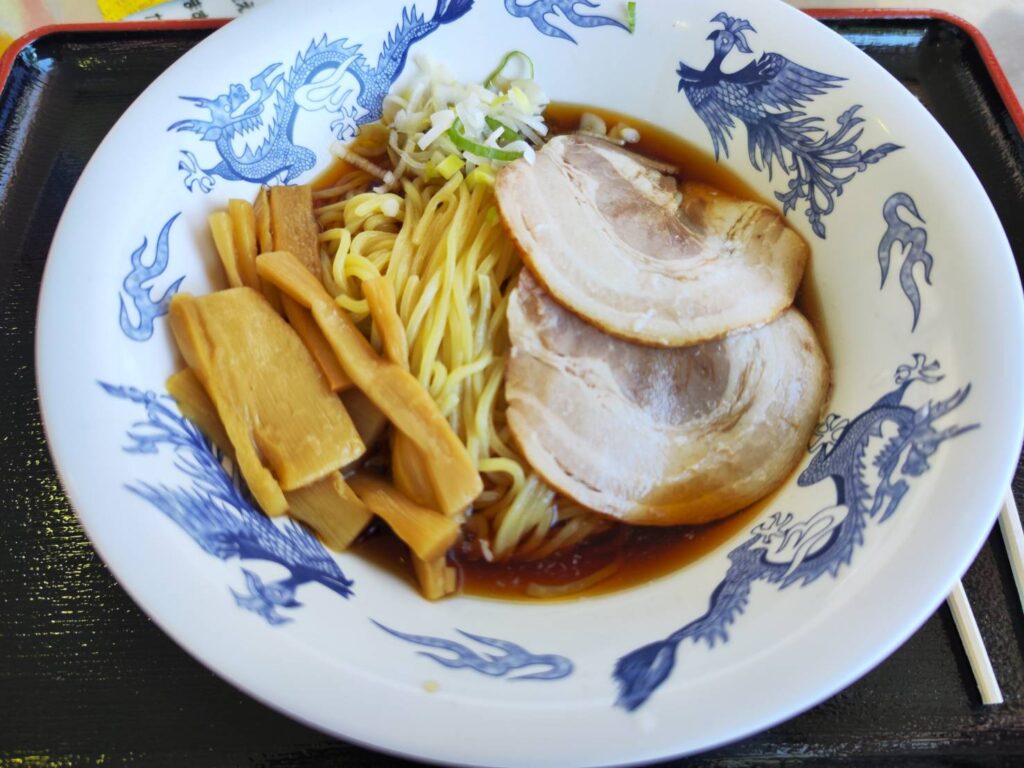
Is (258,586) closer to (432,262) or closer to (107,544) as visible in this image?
(107,544)

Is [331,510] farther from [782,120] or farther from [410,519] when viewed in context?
[782,120]

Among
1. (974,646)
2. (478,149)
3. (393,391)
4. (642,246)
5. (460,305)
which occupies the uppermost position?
(478,149)

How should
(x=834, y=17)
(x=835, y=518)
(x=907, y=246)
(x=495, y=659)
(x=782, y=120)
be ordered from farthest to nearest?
(x=834, y=17), (x=782, y=120), (x=907, y=246), (x=835, y=518), (x=495, y=659)

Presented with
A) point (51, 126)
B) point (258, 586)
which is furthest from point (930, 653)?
point (51, 126)

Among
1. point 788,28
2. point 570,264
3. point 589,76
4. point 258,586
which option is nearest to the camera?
point 258,586

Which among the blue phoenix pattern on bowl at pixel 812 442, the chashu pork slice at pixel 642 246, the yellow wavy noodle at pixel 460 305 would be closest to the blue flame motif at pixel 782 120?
the blue phoenix pattern on bowl at pixel 812 442

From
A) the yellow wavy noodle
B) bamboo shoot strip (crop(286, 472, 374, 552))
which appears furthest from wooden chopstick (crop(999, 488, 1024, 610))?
bamboo shoot strip (crop(286, 472, 374, 552))

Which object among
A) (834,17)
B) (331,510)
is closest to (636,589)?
(331,510)
